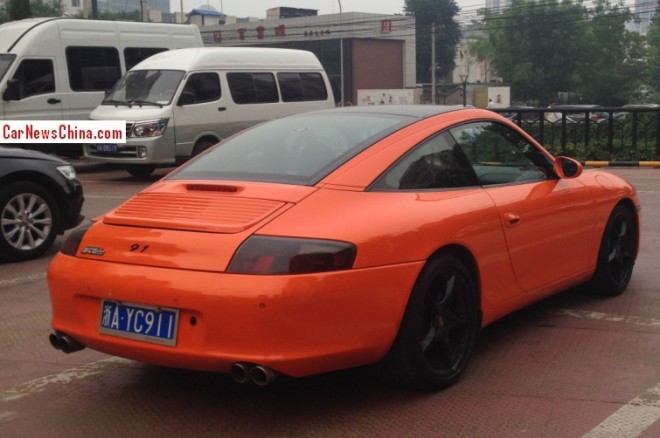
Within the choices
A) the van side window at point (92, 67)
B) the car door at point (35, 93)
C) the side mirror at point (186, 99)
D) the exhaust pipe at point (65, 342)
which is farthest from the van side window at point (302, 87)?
the exhaust pipe at point (65, 342)

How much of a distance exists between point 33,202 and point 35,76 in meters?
9.49

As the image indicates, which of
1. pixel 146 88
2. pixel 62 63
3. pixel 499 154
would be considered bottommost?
pixel 146 88

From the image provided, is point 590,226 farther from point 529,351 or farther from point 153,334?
point 153,334

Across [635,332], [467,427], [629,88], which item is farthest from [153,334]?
[629,88]

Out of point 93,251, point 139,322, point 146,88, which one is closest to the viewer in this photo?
point 139,322

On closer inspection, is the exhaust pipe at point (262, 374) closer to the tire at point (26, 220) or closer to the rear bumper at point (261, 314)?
the rear bumper at point (261, 314)

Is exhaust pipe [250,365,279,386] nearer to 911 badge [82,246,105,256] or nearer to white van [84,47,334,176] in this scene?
911 badge [82,246,105,256]

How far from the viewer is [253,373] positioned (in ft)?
12.3

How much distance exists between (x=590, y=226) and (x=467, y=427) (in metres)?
2.29

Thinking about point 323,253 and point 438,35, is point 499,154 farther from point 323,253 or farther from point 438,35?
point 438,35

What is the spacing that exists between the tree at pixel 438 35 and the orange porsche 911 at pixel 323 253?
310 feet

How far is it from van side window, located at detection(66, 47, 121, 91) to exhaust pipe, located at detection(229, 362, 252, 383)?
584 inches

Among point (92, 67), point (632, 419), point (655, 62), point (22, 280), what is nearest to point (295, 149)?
point (632, 419)

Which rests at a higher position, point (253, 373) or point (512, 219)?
point (512, 219)
